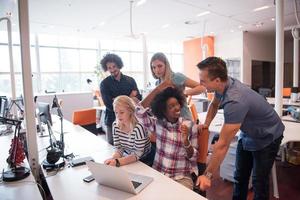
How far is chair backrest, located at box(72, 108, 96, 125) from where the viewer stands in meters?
3.41

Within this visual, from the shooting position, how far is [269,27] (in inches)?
304

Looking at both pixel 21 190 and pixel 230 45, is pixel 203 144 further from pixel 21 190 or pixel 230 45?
pixel 230 45

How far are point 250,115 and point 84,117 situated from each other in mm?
2486

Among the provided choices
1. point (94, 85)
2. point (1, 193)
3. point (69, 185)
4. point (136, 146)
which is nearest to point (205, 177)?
point (136, 146)

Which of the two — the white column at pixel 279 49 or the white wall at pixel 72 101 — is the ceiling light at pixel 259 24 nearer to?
the white column at pixel 279 49

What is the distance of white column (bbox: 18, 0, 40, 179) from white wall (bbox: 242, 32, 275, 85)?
8137 millimetres

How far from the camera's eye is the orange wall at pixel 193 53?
30.7ft

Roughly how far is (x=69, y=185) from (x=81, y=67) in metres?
8.56

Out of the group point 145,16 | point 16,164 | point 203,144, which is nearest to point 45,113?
point 16,164

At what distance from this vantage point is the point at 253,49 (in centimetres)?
894

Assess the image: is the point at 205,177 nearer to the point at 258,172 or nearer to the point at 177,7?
the point at 258,172

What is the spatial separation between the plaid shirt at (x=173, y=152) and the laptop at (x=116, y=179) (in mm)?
286

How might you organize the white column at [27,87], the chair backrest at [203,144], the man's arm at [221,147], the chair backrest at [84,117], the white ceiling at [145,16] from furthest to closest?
the white ceiling at [145,16] < the chair backrest at [84,117] < the chair backrest at [203,144] < the white column at [27,87] < the man's arm at [221,147]

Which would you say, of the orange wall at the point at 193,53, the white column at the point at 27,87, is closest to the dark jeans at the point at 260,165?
the white column at the point at 27,87
